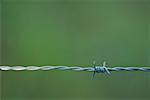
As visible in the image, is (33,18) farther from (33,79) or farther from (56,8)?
(33,79)

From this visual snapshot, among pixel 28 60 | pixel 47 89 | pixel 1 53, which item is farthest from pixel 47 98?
pixel 1 53

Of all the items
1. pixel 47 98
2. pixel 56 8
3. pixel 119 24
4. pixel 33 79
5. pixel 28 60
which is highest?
pixel 56 8

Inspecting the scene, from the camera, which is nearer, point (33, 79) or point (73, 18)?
point (33, 79)

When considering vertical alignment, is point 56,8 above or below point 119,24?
above

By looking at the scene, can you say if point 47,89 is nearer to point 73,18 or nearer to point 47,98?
point 47,98

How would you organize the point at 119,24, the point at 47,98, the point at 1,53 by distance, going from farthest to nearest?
the point at 119,24 < the point at 1,53 < the point at 47,98

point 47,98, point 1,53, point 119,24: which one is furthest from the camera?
point 119,24
